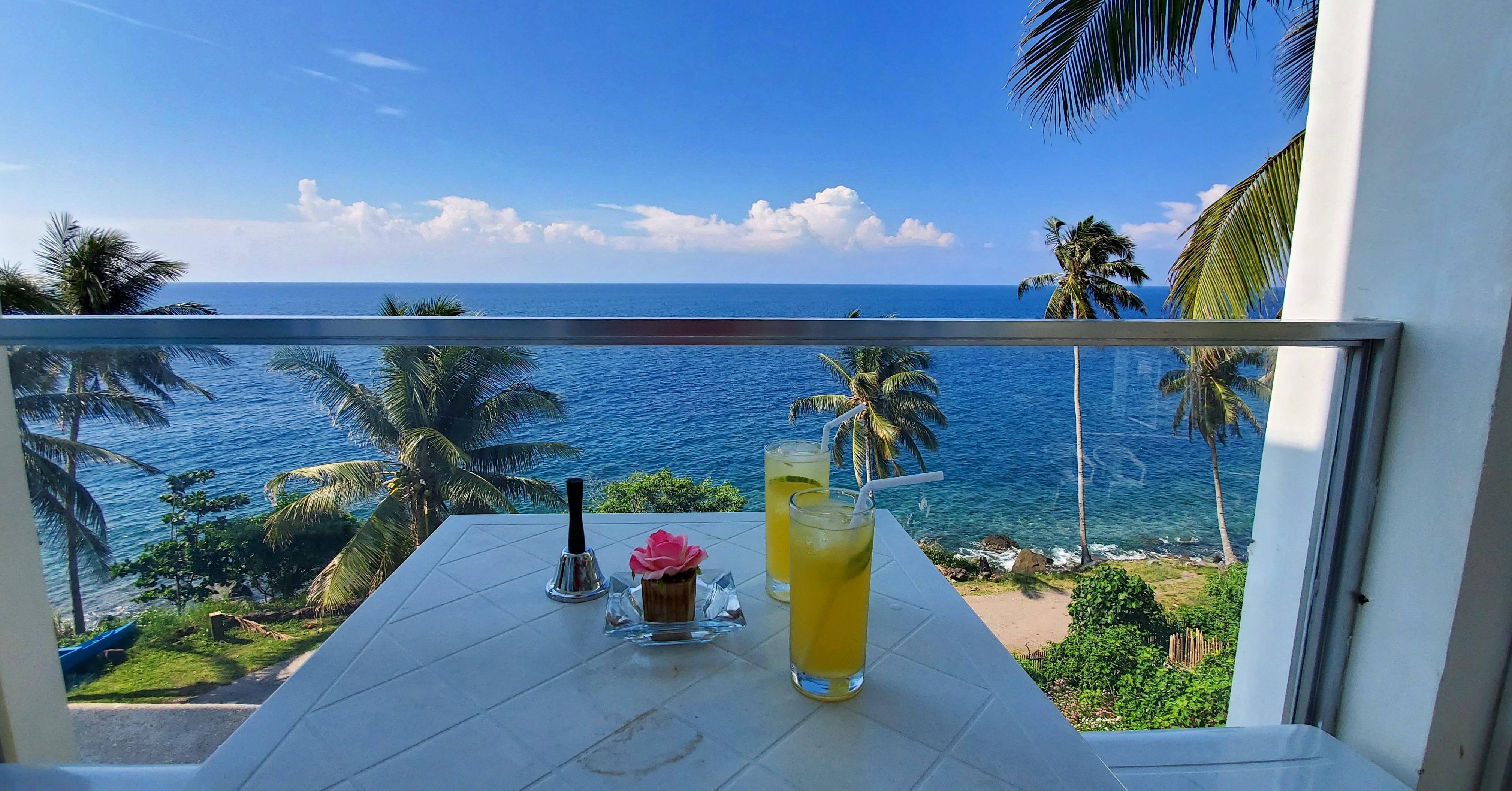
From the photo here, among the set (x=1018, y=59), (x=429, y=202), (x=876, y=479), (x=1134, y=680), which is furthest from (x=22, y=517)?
(x=429, y=202)

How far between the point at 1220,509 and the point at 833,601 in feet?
5.13

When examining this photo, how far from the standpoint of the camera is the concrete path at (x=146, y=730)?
125 cm

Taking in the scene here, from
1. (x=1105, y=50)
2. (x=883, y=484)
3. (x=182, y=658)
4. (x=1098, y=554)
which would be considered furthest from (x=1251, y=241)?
(x=182, y=658)

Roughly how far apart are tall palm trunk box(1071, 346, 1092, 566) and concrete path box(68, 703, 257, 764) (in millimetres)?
1989

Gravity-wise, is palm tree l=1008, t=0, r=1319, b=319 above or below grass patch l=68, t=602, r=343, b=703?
above

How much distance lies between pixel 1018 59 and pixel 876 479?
428cm

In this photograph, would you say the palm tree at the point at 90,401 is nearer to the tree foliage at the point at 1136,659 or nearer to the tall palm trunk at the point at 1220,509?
the tree foliage at the point at 1136,659

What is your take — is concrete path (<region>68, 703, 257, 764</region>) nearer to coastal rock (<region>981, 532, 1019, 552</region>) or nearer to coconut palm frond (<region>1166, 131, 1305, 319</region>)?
coastal rock (<region>981, 532, 1019, 552</region>)

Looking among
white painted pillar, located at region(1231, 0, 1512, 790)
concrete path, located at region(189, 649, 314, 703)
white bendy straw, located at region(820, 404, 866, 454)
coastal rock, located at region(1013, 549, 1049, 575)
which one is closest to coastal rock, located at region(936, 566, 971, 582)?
coastal rock, located at region(1013, 549, 1049, 575)

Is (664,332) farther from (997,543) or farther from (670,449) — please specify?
(997,543)

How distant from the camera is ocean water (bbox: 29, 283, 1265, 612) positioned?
1394mm

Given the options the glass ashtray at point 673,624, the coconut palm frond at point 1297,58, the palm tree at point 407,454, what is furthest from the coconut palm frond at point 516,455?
the coconut palm frond at point 1297,58

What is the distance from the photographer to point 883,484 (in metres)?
0.67

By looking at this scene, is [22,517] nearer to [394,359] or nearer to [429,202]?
[394,359]
